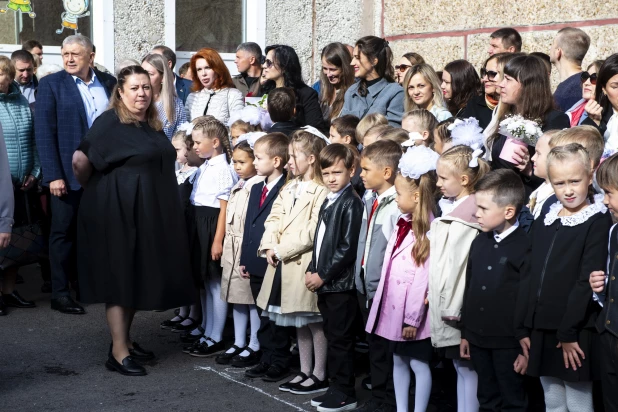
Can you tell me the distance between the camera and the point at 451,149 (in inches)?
189

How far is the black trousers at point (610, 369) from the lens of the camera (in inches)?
152

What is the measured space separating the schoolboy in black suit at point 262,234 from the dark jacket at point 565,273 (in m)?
2.05

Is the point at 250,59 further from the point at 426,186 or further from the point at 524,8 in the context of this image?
the point at 426,186

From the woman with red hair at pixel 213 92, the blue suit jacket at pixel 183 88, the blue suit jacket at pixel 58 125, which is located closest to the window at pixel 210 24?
the blue suit jacket at pixel 183 88

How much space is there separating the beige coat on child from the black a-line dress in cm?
201

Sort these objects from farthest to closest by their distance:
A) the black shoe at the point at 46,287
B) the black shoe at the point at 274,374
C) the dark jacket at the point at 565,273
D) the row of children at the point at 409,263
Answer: the black shoe at the point at 46,287 < the black shoe at the point at 274,374 < the row of children at the point at 409,263 < the dark jacket at the point at 565,273

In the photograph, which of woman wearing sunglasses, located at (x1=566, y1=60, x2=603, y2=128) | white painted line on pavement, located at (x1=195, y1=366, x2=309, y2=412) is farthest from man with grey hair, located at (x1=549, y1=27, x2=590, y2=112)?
white painted line on pavement, located at (x1=195, y1=366, x2=309, y2=412)

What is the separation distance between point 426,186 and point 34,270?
5597mm

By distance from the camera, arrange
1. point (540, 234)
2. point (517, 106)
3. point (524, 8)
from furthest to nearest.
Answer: point (524, 8) → point (517, 106) → point (540, 234)

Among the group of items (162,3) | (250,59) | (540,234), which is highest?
(162,3)

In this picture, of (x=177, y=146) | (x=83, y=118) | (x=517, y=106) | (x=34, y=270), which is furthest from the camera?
(x=34, y=270)

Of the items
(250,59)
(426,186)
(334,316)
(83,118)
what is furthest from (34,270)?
(426,186)

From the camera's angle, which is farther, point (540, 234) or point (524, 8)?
point (524, 8)

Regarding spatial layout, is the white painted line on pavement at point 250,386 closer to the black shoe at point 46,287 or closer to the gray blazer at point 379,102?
the gray blazer at point 379,102
